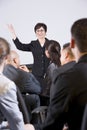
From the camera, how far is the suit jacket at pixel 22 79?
9.50ft

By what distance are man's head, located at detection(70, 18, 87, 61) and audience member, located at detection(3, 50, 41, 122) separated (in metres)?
1.53

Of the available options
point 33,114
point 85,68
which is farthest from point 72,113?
point 33,114

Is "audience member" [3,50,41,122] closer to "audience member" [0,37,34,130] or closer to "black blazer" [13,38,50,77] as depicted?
"audience member" [0,37,34,130]

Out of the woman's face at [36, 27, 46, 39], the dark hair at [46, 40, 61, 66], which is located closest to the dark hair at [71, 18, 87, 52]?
the dark hair at [46, 40, 61, 66]

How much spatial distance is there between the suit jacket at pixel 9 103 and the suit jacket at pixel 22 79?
3.01 feet

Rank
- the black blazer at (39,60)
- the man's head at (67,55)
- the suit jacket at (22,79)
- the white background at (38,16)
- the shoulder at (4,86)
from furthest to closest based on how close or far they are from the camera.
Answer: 1. the white background at (38,16)
2. the black blazer at (39,60)
3. the suit jacket at (22,79)
4. the man's head at (67,55)
5. the shoulder at (4,86)

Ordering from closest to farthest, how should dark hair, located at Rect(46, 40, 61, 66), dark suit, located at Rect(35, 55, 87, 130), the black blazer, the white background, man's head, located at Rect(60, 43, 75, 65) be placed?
dark suit, located at Rect(35, 55, 87, 130)
man's head, located at Rect(60, 43, 75, 65)
dark hair, located at Rect(46, 40, 61, 66)
the black blazer
the white background

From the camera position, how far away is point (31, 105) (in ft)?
10.4

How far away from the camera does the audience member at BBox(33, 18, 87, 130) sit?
1.33 meters

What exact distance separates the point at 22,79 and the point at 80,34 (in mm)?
1701

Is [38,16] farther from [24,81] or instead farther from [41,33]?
[24,81]

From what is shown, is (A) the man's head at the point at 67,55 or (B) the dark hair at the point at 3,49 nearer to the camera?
(B) the dark hair at the point at 3,49

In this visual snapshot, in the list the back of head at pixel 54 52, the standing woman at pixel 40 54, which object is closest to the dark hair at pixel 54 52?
the back of head at pixel 54 52

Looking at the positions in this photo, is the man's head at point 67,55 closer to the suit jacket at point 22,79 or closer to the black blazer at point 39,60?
the suit jacket at point 22,79
